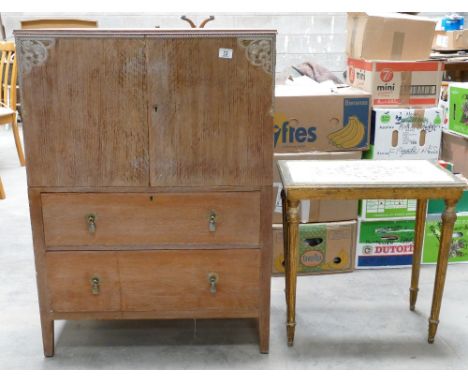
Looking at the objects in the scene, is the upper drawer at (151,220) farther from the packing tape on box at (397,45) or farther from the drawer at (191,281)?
the packing tape on box at (397,45)

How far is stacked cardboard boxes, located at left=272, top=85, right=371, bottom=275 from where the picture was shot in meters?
2.54

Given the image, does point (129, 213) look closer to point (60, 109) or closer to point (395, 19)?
point (60, 109)

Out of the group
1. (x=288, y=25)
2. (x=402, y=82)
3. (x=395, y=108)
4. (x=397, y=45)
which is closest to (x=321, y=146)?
(x=395, y=108)

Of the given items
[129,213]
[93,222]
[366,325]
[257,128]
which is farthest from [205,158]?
[366,325]

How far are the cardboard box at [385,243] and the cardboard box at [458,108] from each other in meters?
0.66

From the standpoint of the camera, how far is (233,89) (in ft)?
5.77

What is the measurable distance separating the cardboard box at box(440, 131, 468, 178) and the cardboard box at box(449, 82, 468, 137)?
51mm

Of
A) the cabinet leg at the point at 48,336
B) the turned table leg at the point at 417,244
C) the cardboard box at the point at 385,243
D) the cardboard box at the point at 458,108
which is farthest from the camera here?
the cardboard box at the point at 458,108

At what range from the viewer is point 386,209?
2699mm

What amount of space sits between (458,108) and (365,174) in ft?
4.28

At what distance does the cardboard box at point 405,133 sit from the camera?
2.63 metres

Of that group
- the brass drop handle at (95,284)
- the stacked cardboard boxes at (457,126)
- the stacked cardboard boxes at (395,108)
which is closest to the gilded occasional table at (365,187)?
the stacked cardboard boxes at (395,108)
